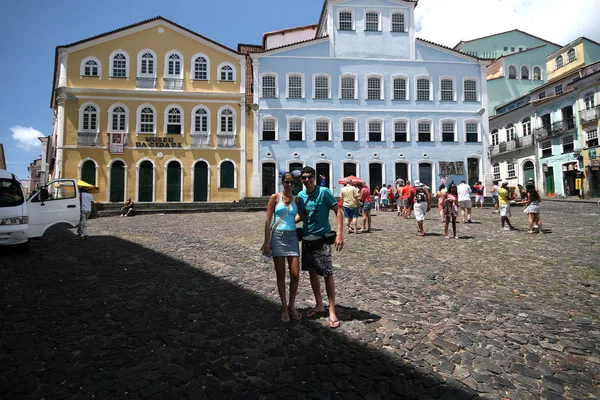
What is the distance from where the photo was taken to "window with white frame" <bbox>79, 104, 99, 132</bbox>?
2397cm

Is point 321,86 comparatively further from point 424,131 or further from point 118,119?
point 118,119

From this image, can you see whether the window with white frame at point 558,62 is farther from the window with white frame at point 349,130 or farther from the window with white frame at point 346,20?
the window with white frame at point 349,130

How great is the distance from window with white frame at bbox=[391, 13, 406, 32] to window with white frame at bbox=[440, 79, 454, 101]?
211 inches

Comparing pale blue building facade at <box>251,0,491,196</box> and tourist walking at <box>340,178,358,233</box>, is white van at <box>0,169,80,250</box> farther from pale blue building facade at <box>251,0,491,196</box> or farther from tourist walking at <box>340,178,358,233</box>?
pale blue building facade at <box>251,0,491,196</box>

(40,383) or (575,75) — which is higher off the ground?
(575,75)

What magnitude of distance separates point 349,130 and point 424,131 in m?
5.94

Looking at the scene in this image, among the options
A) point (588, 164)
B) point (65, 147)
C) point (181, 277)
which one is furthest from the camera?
point (588, 164)

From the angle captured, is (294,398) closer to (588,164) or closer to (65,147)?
(65,147)

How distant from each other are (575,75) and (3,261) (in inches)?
1586

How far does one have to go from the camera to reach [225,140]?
25.1 metres

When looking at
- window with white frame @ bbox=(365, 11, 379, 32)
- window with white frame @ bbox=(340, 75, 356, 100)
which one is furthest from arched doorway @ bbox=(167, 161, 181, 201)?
window with white frame @ bbox=(365, 11, 379, 32)

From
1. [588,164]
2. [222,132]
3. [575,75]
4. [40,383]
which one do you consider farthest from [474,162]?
[40,383]

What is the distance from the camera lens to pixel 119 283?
5371 millimetres

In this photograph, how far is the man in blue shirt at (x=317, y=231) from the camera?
3795 millimetres
